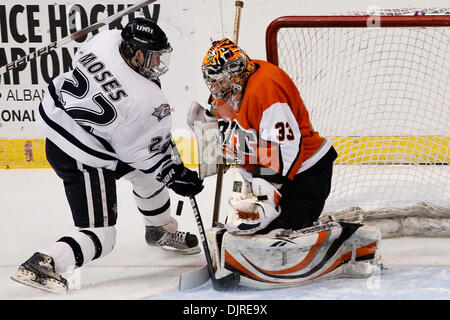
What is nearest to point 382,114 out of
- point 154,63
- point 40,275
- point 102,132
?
point 154,63

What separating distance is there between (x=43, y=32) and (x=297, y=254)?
8.67 ft

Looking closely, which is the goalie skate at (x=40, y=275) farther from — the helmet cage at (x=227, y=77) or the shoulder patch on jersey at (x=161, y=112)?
the helmet cage at (x=227, y=77)

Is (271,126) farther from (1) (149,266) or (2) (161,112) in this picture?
(1) (149,266)

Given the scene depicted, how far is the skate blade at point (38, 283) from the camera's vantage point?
7.02 feet

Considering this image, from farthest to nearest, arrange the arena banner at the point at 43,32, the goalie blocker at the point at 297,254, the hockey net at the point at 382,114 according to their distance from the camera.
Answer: the arena banner at the point at 43,32 < the hockey net at the point at 382,114 < the goalie blocker at the point at 297,254

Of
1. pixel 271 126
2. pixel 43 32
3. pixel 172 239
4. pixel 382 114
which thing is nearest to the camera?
pixel 271 126

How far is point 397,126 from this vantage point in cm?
364

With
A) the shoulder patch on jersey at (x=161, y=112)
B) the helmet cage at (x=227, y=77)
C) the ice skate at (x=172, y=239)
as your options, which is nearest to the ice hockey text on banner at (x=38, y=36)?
the ice skate at (x=172, y=239)

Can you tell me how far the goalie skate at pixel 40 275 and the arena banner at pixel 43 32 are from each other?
2125 mm

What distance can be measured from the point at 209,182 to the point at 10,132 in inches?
60.0

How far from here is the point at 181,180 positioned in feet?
7.32

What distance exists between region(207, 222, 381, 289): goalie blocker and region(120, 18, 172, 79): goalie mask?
0.68 meters

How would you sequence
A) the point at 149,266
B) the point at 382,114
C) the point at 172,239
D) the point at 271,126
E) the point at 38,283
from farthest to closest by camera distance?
1. the point at 382,114
2. the point at 172,239
3. the point at 149,266
4. the point at 38,283
5. the point at 271,126
